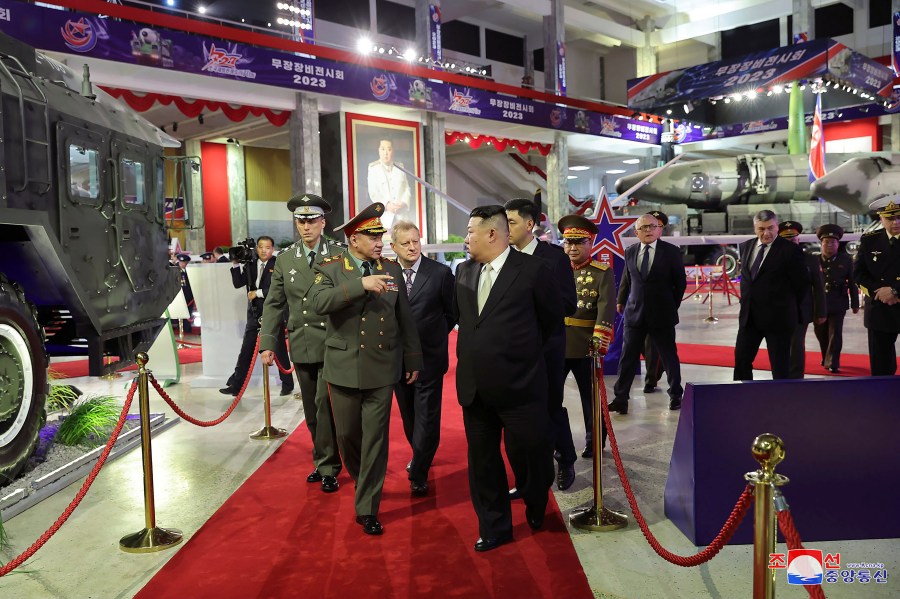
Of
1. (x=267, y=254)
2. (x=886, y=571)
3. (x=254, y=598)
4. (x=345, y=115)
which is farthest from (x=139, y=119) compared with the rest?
(x=345, y=115)

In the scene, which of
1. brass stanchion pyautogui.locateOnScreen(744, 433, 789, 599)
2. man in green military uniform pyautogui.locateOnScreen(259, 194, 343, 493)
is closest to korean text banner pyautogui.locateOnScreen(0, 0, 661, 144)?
man in green military uniform pyautogui.locateOnScreen(259, 194, 343, 493)

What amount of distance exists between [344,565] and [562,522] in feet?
3.93

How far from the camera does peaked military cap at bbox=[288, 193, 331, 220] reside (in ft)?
15.6

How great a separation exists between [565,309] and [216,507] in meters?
2.36

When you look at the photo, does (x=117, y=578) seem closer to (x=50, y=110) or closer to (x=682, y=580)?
(x=682, y=580)

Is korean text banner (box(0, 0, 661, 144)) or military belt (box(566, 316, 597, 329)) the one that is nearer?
military belt (box(566, 316, 597, 329))

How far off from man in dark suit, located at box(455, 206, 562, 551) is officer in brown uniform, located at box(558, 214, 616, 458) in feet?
4.87

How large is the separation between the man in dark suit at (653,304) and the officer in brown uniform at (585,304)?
1137mm

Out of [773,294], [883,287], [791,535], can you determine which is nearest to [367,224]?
[791,535]

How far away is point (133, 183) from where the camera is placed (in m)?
5.92

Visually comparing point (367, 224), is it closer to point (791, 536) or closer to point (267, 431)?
point (791, 536)

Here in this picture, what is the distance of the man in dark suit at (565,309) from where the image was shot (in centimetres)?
429

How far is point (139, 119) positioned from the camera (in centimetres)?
664

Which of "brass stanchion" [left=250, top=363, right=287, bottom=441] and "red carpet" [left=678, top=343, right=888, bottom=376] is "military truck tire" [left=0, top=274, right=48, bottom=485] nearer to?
"brass stanchion" [left=250, top=363, right=287, bottom=441]
